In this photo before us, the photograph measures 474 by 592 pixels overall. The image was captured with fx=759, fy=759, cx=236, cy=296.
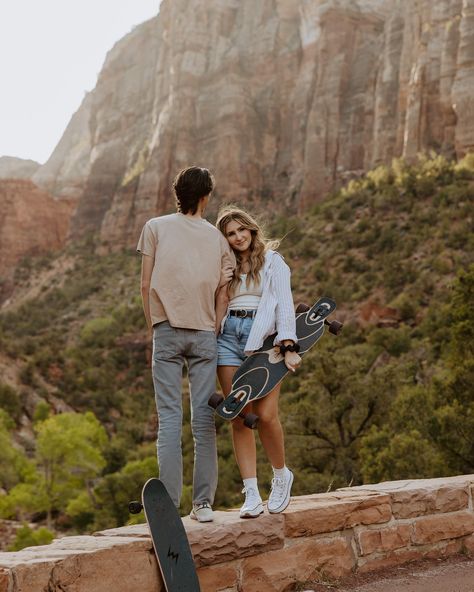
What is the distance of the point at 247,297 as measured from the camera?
4488 mm

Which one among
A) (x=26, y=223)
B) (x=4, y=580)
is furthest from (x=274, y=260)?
(x=26, y=223)

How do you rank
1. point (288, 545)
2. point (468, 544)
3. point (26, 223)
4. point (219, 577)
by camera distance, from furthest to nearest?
1. point (26, 223)
2. point (468, 544)
3. point (288, 545)
4. point (219, 577)

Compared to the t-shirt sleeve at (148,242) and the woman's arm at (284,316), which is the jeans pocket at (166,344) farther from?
the woman's arm at (284,316)

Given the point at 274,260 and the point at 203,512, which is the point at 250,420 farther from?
the point at 274,260

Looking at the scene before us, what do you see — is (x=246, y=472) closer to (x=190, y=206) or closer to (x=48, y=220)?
(x=190, y=206)

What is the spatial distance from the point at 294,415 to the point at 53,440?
1158 cm

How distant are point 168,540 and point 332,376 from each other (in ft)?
54.4

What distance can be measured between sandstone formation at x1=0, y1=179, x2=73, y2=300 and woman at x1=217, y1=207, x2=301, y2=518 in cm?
7584

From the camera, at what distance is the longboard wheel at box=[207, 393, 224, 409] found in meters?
4.14

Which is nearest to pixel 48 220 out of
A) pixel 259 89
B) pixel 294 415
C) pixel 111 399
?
pixel 259 89

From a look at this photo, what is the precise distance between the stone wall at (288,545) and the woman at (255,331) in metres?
0.18

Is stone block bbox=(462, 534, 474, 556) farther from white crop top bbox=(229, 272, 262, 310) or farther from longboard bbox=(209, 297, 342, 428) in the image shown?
white crop top bbox=(229, 272, 262, 310)

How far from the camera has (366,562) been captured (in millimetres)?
4656

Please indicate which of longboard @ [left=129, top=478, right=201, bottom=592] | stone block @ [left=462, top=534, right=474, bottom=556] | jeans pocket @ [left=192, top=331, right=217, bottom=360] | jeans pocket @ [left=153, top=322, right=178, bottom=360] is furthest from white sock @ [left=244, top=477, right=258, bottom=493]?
stone block @ [left=462, top=534, right=474, bottom=556]
